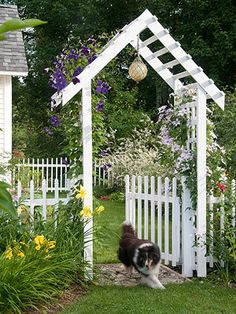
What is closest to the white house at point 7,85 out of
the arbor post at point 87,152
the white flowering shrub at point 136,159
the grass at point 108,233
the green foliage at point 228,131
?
the grass at point 108,233

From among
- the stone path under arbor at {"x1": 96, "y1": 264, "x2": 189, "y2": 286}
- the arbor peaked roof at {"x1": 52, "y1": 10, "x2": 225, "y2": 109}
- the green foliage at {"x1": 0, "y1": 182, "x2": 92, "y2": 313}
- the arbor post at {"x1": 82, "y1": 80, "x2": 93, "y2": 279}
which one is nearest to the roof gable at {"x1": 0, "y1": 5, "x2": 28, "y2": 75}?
the arbor peaked roof at {"x1": 52, "y1": 10, "x2": 225, "y2": 109}

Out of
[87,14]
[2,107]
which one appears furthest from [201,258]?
[87,14]

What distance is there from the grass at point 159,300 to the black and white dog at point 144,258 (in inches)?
4.6

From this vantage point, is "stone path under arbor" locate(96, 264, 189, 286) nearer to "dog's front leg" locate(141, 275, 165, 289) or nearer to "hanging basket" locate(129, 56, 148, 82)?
"dog's front leg" locate(141, 275, 165, 289)

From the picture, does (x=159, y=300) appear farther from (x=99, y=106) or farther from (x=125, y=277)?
(x=99, y=106)

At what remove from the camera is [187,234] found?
6.11m

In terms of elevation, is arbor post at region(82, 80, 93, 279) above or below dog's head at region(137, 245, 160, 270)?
above

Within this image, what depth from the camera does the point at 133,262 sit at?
544 cm

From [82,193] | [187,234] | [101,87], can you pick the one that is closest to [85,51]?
[101,87]

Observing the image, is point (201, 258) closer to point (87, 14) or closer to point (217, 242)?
point (217, 242)

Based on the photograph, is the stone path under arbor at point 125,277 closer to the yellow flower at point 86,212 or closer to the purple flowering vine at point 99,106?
the yellow flower at point 86,212

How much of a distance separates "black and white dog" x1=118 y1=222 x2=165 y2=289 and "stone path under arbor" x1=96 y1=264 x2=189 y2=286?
245mm

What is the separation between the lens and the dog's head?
527 centimetres

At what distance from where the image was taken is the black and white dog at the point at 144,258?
5.29 m
